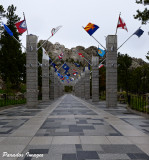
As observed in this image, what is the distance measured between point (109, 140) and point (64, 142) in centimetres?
155

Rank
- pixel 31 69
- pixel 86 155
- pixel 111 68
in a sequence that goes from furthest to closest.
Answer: pixel 31 69
pixel 111 68
pixel 86 155

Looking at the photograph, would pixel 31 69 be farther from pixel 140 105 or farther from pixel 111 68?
pixel 140 105

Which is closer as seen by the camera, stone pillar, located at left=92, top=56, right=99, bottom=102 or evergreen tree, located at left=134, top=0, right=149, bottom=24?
evergreen tree, located at left=134, top=0, right=149, bottom=24

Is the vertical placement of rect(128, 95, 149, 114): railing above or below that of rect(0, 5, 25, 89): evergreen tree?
below

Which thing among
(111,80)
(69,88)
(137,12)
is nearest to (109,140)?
(137,12)

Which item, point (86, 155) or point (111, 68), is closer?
point (86, 155)

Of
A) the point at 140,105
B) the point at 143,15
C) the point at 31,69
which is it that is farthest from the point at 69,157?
the point at 31,69

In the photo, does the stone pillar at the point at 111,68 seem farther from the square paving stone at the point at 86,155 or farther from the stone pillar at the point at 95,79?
the square paving stone at the point at 86,155

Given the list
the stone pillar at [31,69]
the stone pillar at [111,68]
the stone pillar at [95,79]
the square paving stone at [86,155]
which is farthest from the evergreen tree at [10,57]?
the square paving stone at [86,155]

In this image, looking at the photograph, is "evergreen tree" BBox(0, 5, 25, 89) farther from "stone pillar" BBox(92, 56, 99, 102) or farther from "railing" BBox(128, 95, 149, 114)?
"railing" BBox(128, 95, 149, 114)

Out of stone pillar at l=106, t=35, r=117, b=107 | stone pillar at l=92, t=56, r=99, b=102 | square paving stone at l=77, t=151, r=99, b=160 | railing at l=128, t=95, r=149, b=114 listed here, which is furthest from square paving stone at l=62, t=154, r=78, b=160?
stone pillar at l=92, t=56, r=99, b=102

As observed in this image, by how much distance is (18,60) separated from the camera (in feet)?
144

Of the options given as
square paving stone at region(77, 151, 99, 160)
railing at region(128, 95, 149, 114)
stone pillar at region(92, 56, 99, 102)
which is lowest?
square paving stone at region(77, 151, 99, 160)

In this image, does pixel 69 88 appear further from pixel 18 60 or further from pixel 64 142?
pixel 64 142
